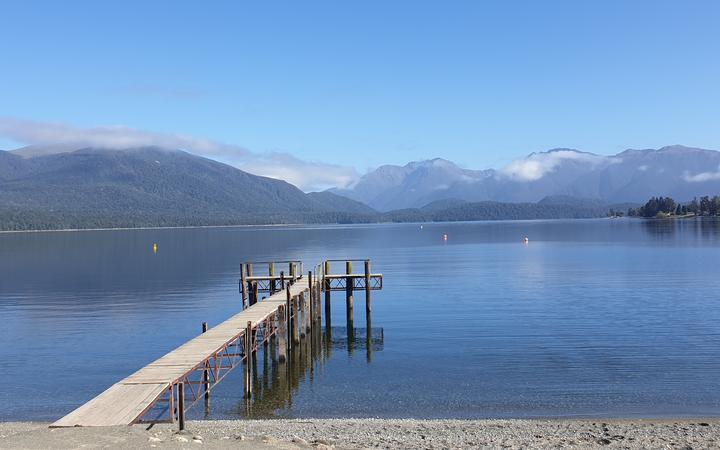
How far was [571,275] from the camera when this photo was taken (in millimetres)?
72625

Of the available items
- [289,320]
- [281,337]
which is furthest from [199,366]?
[289,320]

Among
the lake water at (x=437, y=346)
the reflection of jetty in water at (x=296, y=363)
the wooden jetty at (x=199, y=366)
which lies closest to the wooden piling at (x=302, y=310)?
the wooden jetty at (x=199, y=366)

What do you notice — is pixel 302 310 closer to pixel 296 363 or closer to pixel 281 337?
pixel 296 363

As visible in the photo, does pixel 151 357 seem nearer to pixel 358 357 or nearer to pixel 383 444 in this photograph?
pixel 358 357

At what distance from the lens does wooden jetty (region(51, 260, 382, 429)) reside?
1895 cm

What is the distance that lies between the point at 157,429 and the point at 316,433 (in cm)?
518

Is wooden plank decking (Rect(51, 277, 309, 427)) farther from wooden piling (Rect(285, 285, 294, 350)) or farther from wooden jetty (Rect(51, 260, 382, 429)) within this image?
wooden piling (Rect(285, 285, 294, 350))

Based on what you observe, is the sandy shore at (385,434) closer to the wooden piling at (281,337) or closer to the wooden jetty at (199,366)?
the wooden jetty at (199,366)

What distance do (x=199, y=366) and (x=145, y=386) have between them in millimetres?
3668

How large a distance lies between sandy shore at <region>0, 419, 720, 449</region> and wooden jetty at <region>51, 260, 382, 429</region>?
81 cm

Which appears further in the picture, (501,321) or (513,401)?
(501,321)

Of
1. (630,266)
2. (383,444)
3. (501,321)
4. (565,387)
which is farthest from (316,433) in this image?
(630,266)

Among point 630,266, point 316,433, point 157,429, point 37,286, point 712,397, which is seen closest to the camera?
point 157,429

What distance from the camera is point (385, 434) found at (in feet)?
69.1
